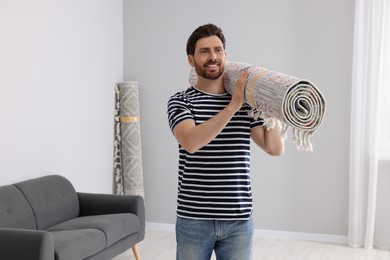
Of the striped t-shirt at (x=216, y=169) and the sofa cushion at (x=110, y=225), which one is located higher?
the striped t-shirt at (x=216, y=169)

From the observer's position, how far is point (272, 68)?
5.08m

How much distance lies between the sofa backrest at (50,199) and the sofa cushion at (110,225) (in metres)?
0.07

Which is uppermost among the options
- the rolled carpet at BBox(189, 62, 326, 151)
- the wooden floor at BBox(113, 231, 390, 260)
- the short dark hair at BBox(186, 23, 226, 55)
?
the short dark hair at BBox(186, 23, 226, 55)

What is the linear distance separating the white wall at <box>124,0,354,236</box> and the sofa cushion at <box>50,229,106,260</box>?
6.20 feet

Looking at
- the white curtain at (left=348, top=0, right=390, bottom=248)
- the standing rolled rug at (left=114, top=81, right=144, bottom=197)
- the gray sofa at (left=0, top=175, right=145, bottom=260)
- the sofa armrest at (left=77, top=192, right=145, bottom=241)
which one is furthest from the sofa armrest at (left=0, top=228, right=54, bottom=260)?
the white curtain at (left=348, top=0, right=390, bottom=248)

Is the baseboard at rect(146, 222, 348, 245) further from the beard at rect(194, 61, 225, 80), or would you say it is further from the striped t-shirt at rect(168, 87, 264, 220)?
the beard at rect(194, 61, 225, 80)

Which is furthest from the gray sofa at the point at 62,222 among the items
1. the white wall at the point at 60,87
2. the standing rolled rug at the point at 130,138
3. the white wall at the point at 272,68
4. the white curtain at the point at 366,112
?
the white curtain at the point at 366,112

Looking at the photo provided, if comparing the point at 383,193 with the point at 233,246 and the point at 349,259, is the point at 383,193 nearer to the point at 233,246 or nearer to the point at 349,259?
the point at 349,259

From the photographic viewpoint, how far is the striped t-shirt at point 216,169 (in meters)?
1.91

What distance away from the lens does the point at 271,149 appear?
1.99 m

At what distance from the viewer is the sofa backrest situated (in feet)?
12.4

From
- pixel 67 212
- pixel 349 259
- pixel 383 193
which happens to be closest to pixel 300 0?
pixel 383 193

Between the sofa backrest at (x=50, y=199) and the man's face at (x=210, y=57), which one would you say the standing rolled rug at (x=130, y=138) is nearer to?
the sofa backrest at (x=50, y=199)

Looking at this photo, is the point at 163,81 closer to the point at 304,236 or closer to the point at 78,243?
the point at 304,236
